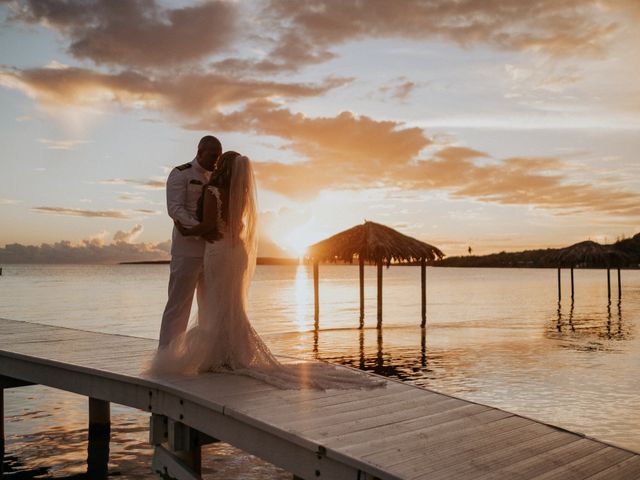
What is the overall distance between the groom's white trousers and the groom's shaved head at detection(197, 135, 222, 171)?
967mm

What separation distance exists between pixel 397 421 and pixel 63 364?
13.4 ft

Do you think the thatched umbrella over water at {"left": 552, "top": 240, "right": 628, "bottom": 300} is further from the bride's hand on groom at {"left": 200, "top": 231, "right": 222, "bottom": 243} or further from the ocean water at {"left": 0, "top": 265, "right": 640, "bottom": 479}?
the bride's hand on groom at {"left": 200, "top": 231, "right": 222, "bottom": 243}

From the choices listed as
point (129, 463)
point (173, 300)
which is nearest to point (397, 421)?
point (173, 300)

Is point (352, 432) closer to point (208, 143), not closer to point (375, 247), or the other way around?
point (208, 143)

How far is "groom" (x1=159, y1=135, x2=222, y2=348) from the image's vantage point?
6082 mm

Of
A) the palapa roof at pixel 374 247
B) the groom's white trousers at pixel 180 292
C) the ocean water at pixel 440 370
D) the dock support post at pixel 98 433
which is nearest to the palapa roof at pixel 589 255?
the ocean water at pixel 440 370

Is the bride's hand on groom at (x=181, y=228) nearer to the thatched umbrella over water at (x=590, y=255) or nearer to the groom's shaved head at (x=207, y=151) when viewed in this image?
the groom's shaved head at (x=207, y=151)

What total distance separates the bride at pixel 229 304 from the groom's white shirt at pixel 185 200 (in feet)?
0.42

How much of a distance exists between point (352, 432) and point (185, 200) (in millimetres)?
2934

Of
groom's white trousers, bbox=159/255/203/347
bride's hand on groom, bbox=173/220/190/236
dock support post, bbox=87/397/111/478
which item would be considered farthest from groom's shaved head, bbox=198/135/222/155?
dock support post, bbox=87/397/111/478

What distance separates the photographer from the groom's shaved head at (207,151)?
241 inches

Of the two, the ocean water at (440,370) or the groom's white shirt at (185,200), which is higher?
the groom's white shirt at (185,200)

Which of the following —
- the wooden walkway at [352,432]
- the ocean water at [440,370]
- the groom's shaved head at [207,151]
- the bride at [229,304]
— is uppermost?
the groom's shaved head at [207,151]

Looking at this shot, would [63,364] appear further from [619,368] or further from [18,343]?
[619,368]
